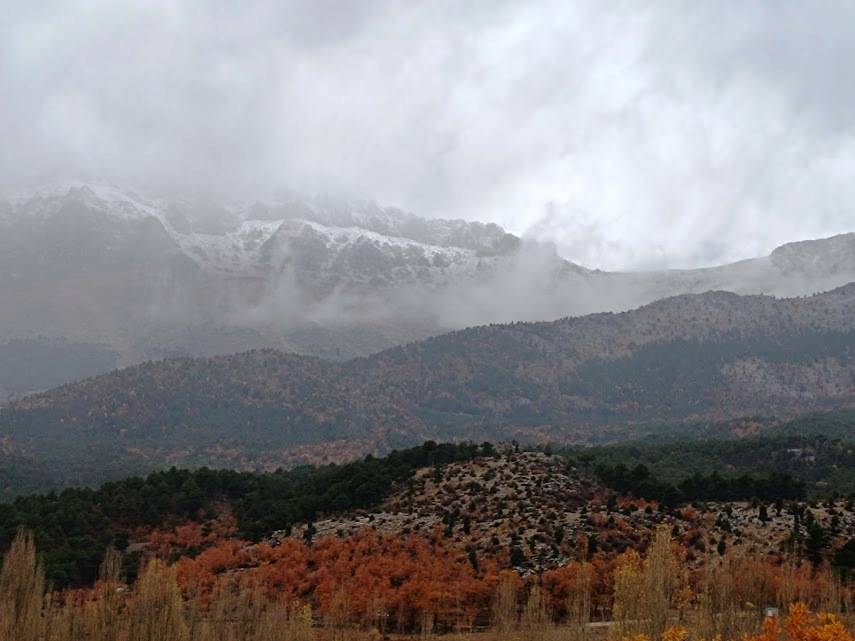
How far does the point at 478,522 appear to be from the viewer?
8950 cm

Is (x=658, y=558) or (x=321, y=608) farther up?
(x=658, y=558)

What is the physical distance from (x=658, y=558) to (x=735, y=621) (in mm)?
5008

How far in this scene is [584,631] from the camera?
170 ft

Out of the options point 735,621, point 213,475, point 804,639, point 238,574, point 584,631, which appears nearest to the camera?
point 804,639

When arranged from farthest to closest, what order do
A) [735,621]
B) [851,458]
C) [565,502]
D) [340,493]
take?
[851,458] < [340,493] < [565,502] < [735,621]

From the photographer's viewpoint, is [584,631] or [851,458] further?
[851,458]

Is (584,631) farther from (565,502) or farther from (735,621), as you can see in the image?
(565,502)

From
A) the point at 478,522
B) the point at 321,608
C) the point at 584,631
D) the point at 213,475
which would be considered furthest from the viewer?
the point at 213,475

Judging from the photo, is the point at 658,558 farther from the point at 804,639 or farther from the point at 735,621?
the point at 804,639

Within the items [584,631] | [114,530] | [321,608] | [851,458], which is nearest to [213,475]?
[114,530]

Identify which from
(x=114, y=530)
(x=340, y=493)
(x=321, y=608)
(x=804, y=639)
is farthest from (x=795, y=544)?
(x=114, y=530)

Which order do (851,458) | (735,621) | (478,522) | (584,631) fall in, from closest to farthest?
1. (735,621)
2. (584,631)
3. (478,522)
4. (851,458)

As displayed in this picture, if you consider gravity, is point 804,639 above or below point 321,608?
above

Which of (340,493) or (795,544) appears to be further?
(340,493)
